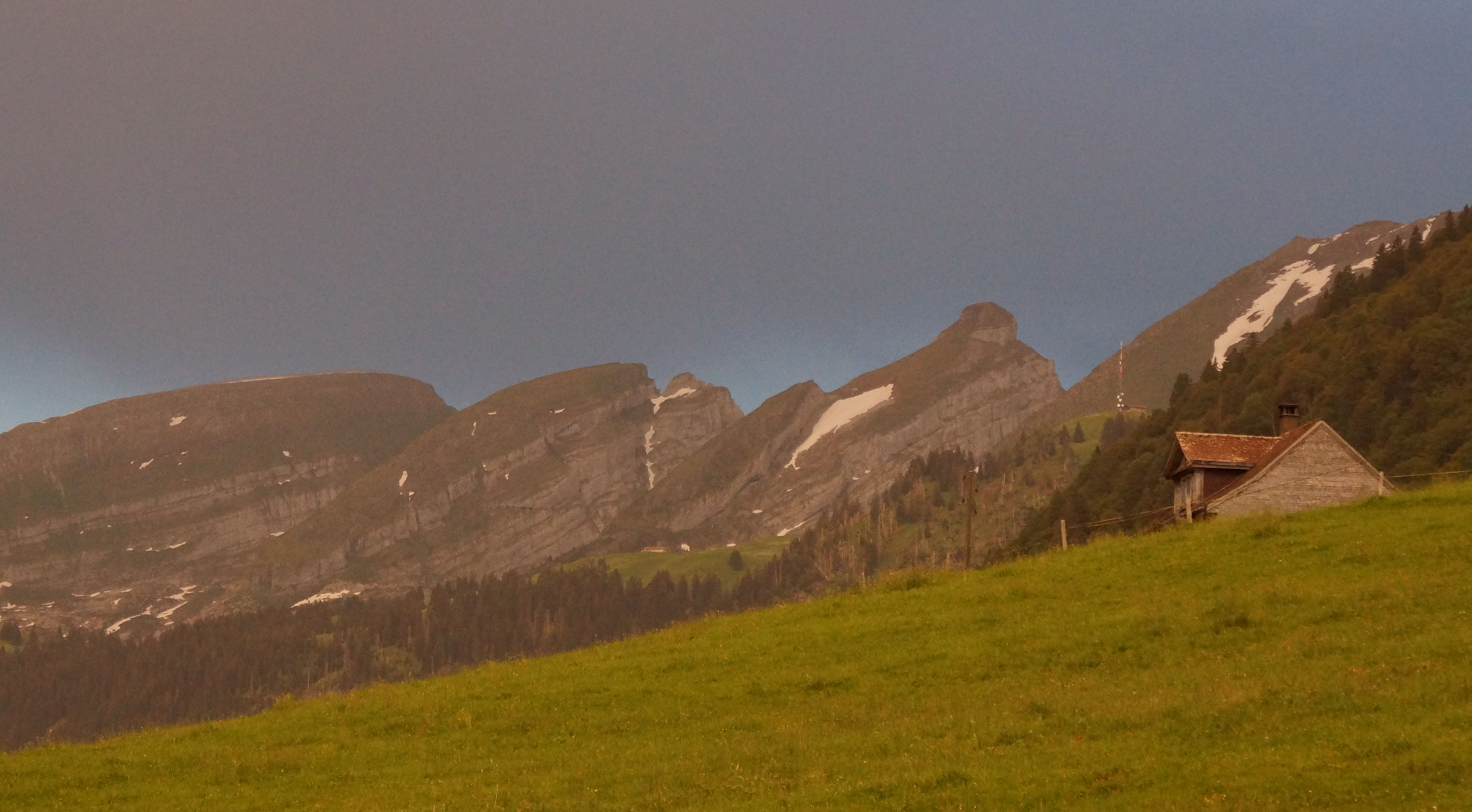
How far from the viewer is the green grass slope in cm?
2320

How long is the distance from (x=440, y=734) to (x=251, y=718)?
8.88 metres

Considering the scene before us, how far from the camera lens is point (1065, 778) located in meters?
23.3

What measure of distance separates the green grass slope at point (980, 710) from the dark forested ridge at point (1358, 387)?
83748 mm

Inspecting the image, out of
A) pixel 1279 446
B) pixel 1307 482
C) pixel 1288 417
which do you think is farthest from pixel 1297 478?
pixel 1288 417

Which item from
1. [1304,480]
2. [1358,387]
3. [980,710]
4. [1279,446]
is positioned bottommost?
[980,710]

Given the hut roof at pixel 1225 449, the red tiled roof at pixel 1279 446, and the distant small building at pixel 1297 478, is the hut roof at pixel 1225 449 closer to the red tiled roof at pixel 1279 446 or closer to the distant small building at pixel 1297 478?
the red tiled roof at pixel 1279 446

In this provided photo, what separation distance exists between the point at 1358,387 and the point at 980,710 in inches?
5579

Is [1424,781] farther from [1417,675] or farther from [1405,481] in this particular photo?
[1405,481]

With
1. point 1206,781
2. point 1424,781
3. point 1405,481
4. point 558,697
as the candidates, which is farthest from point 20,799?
point 1405,481

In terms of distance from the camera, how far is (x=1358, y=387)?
502 feet

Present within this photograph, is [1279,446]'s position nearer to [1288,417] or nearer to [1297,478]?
[1297,478]

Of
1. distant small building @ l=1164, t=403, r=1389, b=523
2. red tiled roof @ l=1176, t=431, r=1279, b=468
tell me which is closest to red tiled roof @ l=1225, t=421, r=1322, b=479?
distant small building @ l=1164, t=403, r=1389, b=523

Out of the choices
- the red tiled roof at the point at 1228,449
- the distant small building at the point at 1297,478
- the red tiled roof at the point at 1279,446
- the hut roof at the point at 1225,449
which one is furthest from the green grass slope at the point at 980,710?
the hut roof at the point at 1225,449

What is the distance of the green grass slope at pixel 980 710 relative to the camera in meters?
23.2
